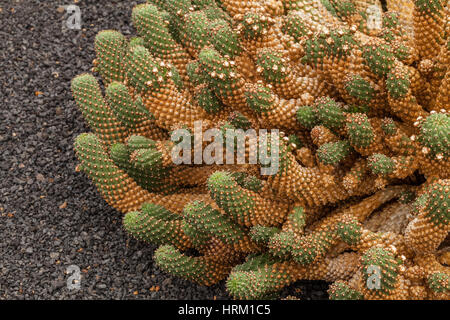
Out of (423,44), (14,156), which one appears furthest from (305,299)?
(14,156)

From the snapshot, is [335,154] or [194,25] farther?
[194,25]

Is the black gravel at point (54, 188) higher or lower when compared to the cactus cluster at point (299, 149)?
lower

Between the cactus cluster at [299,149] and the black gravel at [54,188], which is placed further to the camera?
the black gravel at [54,188]
